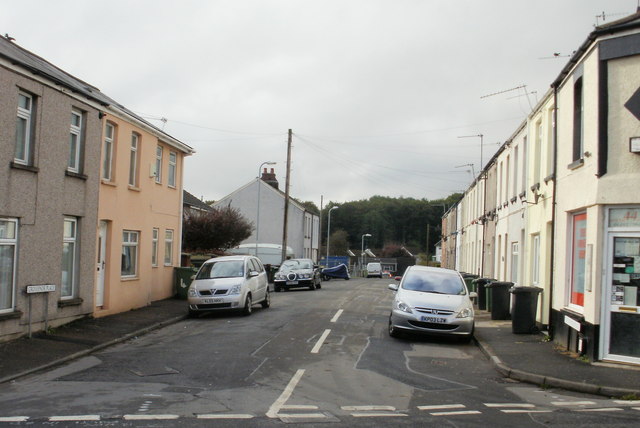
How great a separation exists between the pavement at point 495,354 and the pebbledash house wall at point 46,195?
2.01ft

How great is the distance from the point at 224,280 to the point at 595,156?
36.6ft

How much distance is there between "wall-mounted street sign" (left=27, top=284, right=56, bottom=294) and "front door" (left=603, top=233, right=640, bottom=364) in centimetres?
1133

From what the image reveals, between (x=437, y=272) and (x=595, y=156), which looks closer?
(x=595, y=156)

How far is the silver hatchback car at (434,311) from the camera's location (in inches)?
568

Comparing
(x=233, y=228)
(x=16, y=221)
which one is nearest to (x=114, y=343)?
(x=16, y=221)

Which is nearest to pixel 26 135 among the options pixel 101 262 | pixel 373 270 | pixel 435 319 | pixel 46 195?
pixel 46 195

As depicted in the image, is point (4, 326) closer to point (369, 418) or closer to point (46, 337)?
point (46, 337)

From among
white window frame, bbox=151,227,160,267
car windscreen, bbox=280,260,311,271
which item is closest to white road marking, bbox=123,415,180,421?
white window frame, bbox=151,227,160,267

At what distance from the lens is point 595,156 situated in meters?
11.9

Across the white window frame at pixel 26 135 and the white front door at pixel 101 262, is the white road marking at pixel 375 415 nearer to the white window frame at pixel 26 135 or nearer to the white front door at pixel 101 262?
the white window frame at pixel 26 135

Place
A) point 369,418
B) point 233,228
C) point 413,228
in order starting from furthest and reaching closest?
point 413,228, point 233,228, point 369,418

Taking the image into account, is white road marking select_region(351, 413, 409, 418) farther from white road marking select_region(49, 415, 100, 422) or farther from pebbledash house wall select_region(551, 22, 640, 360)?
pebbledash house wall select_region(551, 22, 640, 360)

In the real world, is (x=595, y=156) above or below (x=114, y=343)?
above

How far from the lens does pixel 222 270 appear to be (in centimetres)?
1994
